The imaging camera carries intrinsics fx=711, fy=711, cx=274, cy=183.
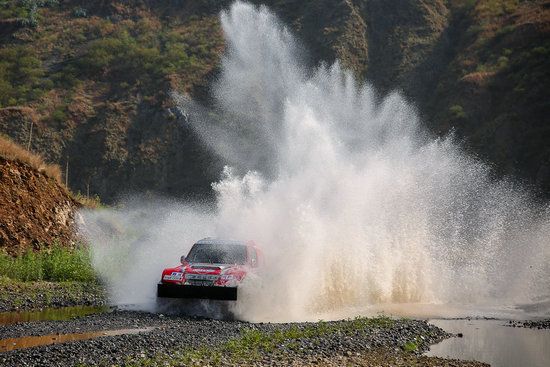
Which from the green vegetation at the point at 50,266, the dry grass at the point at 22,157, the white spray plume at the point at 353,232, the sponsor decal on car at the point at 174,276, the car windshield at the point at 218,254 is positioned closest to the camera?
the sponsor decal on car at the point at 174,276

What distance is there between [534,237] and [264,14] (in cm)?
4277

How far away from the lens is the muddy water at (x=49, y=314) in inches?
649

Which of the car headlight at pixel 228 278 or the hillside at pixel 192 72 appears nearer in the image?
the car headlight at pixel 228 278

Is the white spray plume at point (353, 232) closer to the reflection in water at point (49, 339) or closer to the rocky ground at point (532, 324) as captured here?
the reflection in water at point (49, 339)

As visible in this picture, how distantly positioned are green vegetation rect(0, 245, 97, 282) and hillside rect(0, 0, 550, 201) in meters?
26.6

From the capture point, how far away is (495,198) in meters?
46.2

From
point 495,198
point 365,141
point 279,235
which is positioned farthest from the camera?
point 365,141

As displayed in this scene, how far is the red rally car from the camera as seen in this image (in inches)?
650

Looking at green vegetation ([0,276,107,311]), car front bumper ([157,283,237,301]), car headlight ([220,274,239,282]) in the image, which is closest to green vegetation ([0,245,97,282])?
green vegetation ([0,276,107,311])

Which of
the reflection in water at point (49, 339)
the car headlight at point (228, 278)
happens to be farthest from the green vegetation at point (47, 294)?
the car headlight at point (228, 278)

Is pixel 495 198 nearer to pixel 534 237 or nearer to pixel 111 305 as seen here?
pixel 534 237

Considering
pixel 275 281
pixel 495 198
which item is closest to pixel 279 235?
pixel 275 281

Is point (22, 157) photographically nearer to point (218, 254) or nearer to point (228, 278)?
point (218, 254)

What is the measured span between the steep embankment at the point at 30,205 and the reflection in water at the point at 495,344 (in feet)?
50.3
